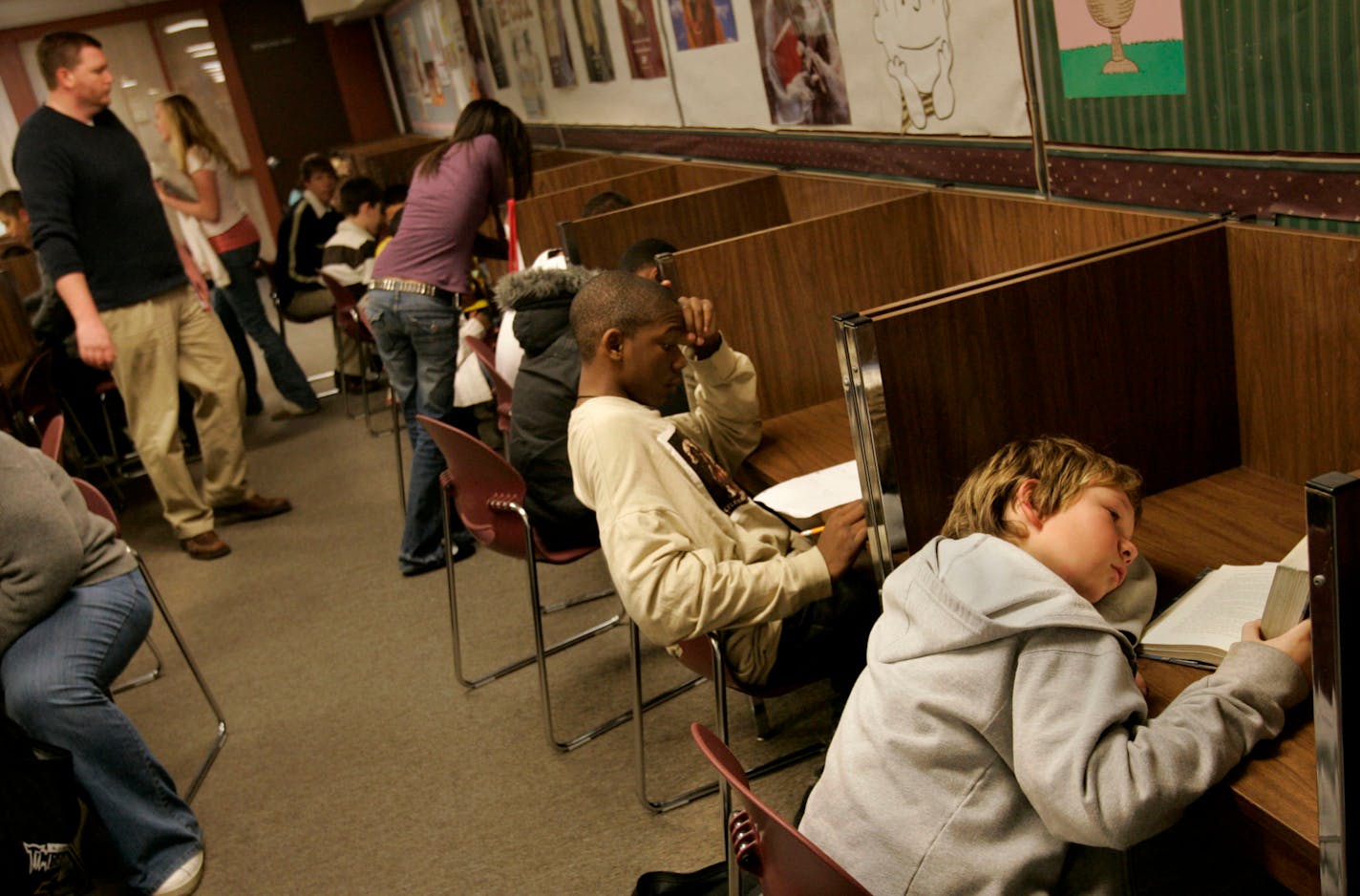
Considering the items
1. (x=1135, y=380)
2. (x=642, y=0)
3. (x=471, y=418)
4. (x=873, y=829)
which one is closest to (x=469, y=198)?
(x=471, y=418)

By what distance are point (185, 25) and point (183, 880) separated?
34.0ft

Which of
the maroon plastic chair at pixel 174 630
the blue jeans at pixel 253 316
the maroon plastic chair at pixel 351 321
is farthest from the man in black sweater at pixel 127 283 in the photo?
the blue jeans at pixel 253 316

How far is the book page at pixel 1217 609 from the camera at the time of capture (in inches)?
52.2

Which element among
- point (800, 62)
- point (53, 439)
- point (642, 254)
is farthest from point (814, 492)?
point (53, 439)

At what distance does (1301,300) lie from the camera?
1623 mm

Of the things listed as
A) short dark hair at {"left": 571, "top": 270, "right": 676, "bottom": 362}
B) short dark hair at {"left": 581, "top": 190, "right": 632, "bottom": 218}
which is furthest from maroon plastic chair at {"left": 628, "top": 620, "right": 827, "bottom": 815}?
short dark hair at {"left": 581, "top": 190, "right": 632, "bottom": 218}

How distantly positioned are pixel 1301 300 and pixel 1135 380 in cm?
24

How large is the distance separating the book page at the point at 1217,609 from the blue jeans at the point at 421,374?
2.43 meters

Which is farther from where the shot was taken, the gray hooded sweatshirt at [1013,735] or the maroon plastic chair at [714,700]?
the maroon plastic chair at [714,700]

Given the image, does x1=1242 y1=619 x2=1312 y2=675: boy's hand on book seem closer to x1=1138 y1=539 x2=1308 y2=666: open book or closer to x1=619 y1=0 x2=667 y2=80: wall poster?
x1=1138 y1=539 x2=1308 y2=666: open book

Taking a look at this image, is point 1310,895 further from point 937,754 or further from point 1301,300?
point 1301,300

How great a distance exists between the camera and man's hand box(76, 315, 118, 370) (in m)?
3.50

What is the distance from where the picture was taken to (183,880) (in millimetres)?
2441

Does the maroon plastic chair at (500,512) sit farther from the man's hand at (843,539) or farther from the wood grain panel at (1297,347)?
the wood grain panel at (1297,347)
